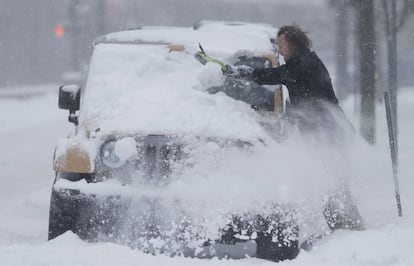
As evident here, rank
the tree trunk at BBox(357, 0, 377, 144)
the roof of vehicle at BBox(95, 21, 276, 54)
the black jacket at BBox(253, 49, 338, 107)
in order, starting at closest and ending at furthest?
the black jacket at BBox(253, 49, 338, 107)
the roof of vehicle at BBox(95, 21, 276, 54)
the tree trunk at BBox(357, 0, 377, 144)

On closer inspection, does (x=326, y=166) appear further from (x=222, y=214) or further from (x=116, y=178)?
(x=116, y=178)

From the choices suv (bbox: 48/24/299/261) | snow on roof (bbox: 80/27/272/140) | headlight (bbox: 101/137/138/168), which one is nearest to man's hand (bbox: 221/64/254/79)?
snow on roof (bbox: 80/27/272/140)

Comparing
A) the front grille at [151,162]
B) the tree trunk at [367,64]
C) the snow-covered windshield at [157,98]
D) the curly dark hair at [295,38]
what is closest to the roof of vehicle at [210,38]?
the snow-covered windshield at [157,98]

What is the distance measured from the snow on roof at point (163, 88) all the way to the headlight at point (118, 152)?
0.42 feet

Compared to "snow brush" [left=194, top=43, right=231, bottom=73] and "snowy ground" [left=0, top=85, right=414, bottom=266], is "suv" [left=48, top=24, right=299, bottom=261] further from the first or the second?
"snow brush" [left=194, top=43, right=231, bottom=73]

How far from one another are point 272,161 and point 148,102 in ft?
3.92

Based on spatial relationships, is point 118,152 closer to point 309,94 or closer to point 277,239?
point 277,239

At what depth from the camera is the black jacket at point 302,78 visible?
5816 millimetres

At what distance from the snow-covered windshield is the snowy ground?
2.78 ft

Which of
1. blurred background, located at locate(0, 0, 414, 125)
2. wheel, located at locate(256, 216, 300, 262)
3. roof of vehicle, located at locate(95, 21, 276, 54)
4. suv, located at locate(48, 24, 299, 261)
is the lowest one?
wheel, located at locate(256, 216, 300, 262)

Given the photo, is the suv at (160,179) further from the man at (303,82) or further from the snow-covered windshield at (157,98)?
the man at (303,82)

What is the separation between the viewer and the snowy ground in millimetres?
4484

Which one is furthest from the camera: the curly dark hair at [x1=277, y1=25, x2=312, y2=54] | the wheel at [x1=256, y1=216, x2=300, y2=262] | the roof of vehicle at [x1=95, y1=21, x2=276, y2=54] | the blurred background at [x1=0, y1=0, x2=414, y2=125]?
the blurred background at [x1=0, y1=0, x2=414, y2=125]

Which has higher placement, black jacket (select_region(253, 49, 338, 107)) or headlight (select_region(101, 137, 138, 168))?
black jacket (select_region(253, 49, 338, 107))
